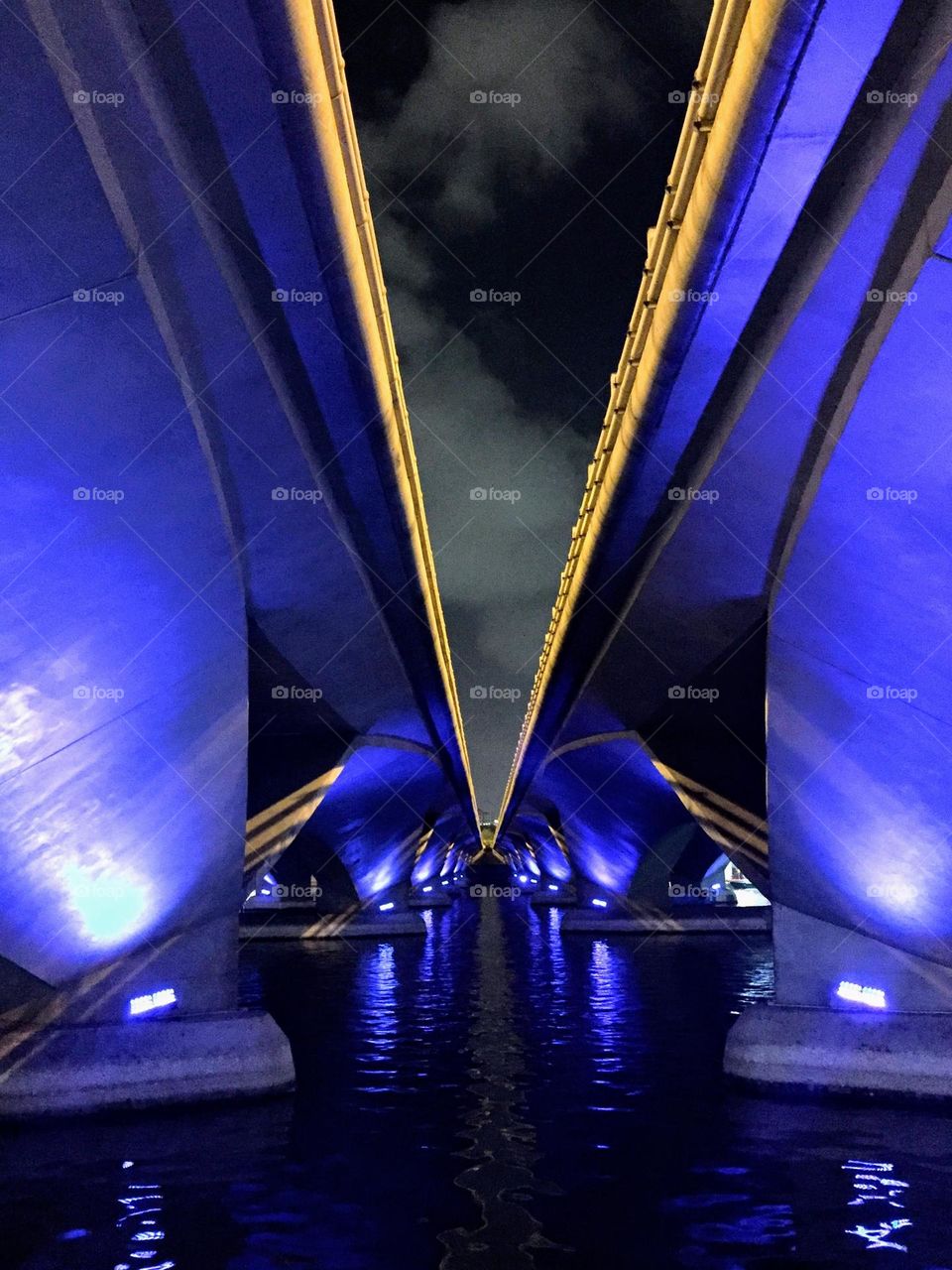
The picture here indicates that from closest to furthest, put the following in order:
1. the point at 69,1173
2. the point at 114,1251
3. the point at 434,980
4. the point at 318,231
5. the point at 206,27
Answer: the point at 206,27
the point at 114,1251
the point at 318,231
the point at 69,1173
the point at 434,980

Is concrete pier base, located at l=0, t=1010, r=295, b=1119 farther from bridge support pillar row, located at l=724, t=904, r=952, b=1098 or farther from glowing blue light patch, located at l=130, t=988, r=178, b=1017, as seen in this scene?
bridge support pillar row, located at l=724, t=904, r=952, b=1098

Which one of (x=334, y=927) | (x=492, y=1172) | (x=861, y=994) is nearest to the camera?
(x=492, y=1172)

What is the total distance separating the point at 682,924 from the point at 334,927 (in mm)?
13572

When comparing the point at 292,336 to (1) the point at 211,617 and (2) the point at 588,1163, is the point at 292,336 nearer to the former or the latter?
(1) the point at 211,617

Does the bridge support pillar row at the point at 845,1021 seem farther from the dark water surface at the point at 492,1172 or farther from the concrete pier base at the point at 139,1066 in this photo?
the concrete pier base at the point at 139,1066

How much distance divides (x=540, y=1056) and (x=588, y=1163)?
5854mm

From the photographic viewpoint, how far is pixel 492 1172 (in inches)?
413

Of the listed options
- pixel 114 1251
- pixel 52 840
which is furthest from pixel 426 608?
pixel 114 1251

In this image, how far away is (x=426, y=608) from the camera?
2267 centimetres

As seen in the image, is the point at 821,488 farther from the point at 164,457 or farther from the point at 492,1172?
the point at 492,1172

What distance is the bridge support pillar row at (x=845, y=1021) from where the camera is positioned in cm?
1355

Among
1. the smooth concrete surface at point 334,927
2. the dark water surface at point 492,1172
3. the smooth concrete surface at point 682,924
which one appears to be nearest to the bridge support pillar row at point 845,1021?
the dark water surface at point 492,1172

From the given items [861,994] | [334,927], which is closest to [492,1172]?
[861,994]

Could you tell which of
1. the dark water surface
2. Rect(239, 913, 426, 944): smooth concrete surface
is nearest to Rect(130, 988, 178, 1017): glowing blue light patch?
the dark water surface
